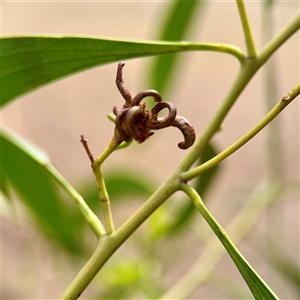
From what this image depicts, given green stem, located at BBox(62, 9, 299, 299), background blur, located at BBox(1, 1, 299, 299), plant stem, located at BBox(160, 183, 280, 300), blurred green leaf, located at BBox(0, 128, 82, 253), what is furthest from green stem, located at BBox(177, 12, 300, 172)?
background blur, located at BBox(1, 1, 299, 299)

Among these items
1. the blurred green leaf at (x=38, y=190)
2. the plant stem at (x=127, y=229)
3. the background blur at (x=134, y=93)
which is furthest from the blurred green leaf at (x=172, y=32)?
the background blur at (x=134, y=93)

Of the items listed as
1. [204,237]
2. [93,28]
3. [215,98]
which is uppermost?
[93,28]

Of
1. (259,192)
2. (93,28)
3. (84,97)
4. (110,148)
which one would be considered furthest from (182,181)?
(93,28)

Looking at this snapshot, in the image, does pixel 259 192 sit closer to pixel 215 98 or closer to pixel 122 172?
pixel 122 172

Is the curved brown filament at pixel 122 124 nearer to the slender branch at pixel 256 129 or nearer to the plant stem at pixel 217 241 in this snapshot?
the slender branch at pixel 256 129

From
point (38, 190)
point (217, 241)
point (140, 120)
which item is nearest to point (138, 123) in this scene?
point (140, 120)

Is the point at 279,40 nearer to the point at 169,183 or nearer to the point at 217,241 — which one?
the point at 169,183

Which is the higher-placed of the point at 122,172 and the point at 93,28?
the point at 93,28
